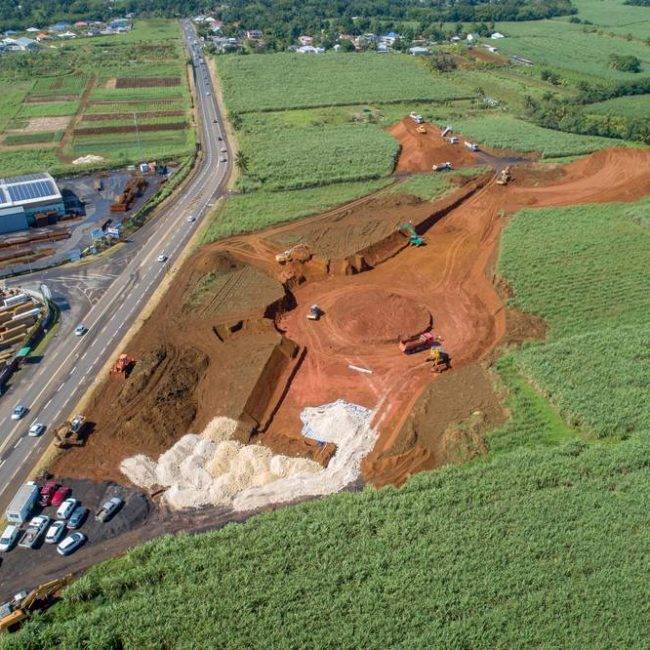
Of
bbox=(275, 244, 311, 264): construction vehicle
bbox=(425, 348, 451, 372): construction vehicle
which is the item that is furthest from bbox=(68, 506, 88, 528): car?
bbox=(275, 244, 311, 264): construction vehicle

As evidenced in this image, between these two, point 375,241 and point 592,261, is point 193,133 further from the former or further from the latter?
point 592,261

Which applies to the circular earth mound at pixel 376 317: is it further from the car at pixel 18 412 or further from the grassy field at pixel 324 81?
the grassy field at pixel 324 81

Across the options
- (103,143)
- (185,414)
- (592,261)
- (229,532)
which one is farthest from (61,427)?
(103,143)

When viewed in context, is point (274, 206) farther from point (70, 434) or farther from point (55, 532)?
point (55, 532)

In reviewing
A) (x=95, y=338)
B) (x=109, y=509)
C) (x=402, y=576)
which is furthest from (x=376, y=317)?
(x=109, y=509)

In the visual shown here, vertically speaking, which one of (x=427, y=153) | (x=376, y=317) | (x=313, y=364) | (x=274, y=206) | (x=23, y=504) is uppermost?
(x=427, y=153)

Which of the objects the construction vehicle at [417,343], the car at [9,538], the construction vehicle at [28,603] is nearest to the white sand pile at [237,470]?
the car at [9,538]
